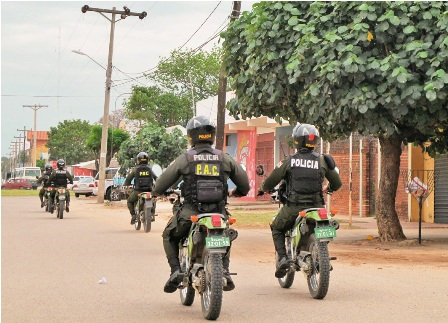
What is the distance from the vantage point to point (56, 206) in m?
28.5

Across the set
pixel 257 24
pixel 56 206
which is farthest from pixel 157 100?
pixel 257 24

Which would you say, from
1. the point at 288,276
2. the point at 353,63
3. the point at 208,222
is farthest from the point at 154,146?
the point at 208,222

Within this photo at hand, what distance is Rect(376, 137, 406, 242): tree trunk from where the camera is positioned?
1742 cm

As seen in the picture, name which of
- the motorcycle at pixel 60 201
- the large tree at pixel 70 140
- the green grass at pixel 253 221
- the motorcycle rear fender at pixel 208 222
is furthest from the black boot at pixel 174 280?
the large tree at pixel 70 140

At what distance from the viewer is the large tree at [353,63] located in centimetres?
1436

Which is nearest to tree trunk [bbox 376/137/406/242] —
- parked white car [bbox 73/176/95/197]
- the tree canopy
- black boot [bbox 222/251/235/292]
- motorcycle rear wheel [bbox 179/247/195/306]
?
the tree canopy

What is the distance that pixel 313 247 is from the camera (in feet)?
31.7

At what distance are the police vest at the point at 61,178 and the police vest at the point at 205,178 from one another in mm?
19172

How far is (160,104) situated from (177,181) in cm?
8086

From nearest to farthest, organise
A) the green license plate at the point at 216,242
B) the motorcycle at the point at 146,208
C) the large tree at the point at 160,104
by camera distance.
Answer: the green license plate at the point at 216,242 < the motorcycle at the point at 146,208 < the large tree at the point at 160,104

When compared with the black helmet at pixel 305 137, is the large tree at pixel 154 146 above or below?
above

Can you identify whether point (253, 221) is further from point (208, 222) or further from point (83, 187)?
point (83, 187)

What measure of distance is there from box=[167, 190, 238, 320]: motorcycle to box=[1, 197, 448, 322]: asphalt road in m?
0.27

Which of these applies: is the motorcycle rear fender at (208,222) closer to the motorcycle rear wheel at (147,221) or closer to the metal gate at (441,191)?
the motorcycle rear wheel at (147,221)
